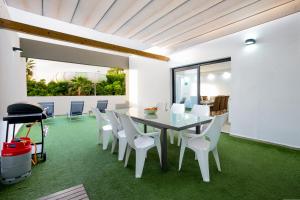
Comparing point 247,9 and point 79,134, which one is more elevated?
point 247,9

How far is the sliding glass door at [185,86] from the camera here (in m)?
5.54

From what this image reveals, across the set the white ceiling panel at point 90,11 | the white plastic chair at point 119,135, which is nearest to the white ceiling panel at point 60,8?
the white ceiling panel at point 90,11

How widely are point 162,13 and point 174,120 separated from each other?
2.30m

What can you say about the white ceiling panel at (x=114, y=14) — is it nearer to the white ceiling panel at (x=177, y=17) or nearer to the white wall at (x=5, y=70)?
the white ceiling panel at (x=177, y=17)

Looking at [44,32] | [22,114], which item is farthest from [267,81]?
[44,32]

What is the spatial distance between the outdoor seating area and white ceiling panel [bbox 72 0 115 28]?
21 millimetres

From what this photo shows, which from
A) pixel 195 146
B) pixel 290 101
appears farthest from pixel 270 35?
pixel 195 146

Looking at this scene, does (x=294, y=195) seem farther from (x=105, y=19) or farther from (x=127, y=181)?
(x=105, y=19)

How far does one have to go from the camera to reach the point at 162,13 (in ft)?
10.4

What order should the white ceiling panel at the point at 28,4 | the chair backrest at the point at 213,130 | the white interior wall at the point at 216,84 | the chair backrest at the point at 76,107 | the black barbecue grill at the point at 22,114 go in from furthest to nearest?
the white interior wall at the point at 216,84 → the chair backrest at the point at 76,107 → the white ceiling panel at the point at 28,4 → the black barbecue grill at the point at 22,114 → the chair backrest at the point at 213,130

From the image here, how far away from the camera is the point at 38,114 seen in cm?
245

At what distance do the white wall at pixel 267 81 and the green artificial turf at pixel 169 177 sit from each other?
2.02 ft

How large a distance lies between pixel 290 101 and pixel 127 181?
3574 millimetres

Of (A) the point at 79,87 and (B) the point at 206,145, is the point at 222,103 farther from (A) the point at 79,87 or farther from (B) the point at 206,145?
(A) the point at 79,87
